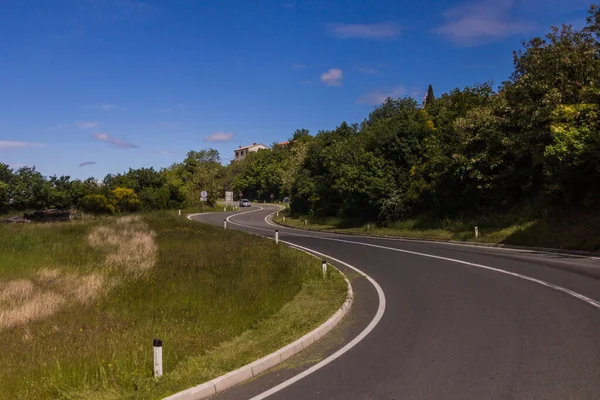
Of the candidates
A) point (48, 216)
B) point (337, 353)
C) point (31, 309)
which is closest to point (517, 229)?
point (337, 353)

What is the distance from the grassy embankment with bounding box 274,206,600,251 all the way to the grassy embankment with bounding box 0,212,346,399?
11.1 meters

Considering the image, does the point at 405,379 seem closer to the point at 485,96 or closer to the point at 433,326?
the point at 433,326

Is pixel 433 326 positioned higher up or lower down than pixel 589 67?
lower down

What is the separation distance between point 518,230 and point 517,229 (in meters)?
0.24

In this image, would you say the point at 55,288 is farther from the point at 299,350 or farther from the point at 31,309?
the point at 299,350

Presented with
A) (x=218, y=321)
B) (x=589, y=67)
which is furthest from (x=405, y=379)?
(x=589, y=67)

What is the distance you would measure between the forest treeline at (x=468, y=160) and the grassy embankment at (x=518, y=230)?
3.32 ft

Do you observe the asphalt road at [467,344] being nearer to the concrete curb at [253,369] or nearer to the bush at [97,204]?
the concrete curb at [253,369]

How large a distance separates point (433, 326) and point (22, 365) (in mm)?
6332

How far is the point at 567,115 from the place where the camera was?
2200 centimetres

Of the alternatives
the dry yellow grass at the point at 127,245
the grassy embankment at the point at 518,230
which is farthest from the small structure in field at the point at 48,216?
the grassy embankment at the point at 518,230

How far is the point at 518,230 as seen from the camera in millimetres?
23859

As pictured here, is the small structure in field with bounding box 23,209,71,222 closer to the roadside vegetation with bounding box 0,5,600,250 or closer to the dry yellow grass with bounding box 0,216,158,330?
the roadside vegetation with bounding box 0,5,600,250

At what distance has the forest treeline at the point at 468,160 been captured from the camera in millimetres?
22609
